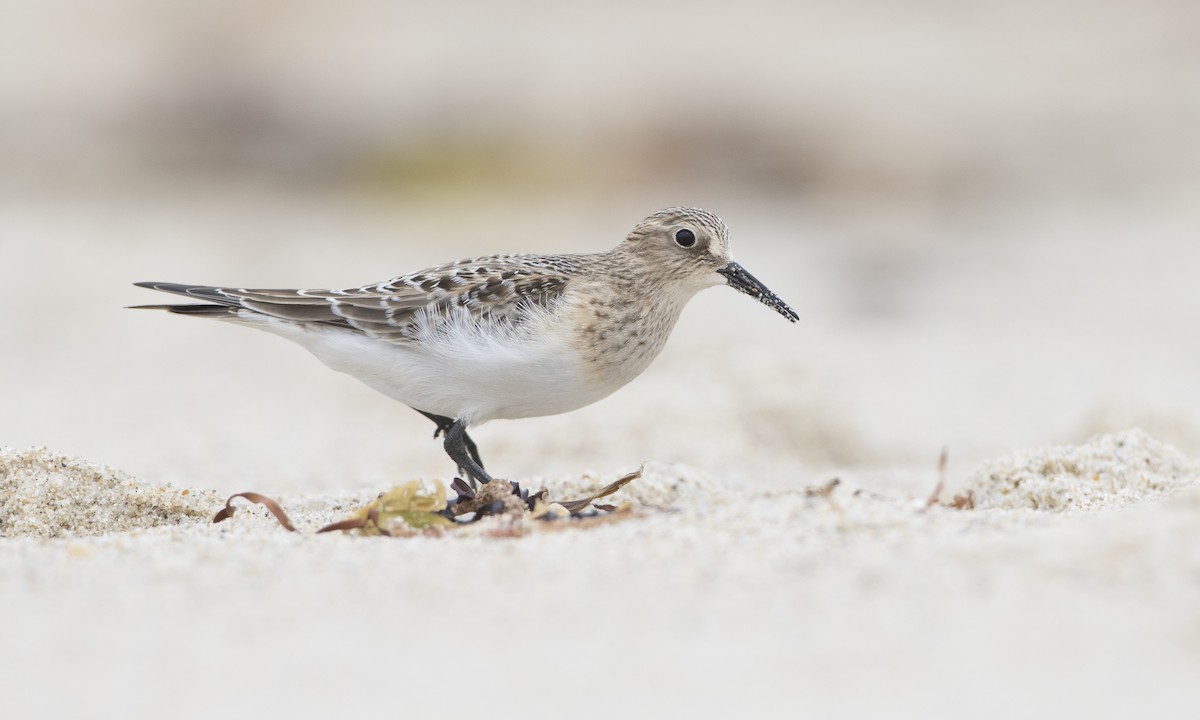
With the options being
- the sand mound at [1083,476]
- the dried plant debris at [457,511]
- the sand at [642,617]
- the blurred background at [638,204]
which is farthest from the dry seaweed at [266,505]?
the sand mound at [1083,476]

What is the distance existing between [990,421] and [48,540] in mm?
5342

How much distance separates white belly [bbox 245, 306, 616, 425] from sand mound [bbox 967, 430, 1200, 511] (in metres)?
1.39

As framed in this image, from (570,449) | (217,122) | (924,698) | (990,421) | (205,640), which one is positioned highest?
(217,122)

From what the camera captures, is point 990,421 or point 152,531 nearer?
point 152,531

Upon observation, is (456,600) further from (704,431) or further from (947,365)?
(947,365)

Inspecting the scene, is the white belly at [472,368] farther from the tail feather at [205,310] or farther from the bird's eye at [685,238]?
the bird's eye at [685,238]

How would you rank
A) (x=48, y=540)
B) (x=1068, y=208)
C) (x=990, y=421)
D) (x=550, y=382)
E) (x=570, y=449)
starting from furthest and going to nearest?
1. (x=1068, y=208)
2. (x=990, y=421)
3. (x=570, y=449)
4. (x=550, y=382)
5. (x=48, y=540)

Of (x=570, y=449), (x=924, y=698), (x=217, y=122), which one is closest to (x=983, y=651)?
(x=924, y=698)

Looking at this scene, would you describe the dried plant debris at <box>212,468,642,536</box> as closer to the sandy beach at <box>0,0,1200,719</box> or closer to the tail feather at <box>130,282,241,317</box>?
the sandy beach at <box>0,0,1200,719</box>

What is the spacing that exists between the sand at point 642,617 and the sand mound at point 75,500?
1.56 ft

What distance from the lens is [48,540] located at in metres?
3.71

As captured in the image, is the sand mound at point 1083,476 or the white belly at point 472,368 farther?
the white belly at point 472,368

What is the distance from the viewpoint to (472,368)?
4.59m

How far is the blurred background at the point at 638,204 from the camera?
277 inches
